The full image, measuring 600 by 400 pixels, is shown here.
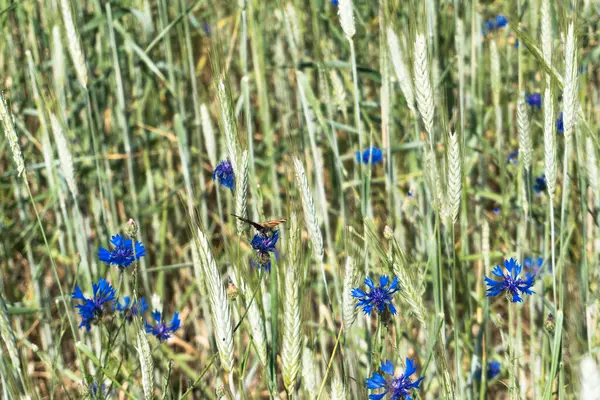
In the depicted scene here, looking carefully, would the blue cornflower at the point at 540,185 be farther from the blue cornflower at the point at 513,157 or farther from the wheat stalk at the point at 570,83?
the wheat stalk at the point at 570,83

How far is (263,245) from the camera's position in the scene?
104cm

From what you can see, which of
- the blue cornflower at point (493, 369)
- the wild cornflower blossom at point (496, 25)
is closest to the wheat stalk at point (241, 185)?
the blue cornflower at point (493, 369)

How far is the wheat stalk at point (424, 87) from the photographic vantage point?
109 centimetres

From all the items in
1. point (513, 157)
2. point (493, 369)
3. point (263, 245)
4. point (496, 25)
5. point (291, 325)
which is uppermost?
point (496, 25)

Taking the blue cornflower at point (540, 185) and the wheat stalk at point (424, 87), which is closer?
the wheat stalk at point (424, 87)

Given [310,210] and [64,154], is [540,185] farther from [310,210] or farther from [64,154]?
[64,154]

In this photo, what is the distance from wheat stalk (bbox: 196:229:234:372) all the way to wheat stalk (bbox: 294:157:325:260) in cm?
17

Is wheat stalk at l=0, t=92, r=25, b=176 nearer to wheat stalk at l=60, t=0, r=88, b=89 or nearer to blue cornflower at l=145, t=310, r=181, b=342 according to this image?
wheat stalk at l=60, t=0, r=88, b=89

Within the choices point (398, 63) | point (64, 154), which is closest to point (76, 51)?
point (64, 154)

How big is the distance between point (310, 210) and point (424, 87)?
269mm

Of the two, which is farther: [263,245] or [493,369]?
[493,369]

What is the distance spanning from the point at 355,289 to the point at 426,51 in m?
0.39

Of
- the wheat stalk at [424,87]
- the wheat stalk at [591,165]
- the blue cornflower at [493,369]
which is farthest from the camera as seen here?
the blue cornflower at [493,369]

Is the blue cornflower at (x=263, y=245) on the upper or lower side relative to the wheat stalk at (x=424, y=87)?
lower
